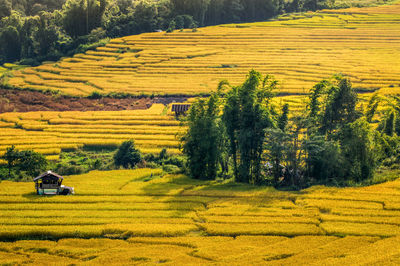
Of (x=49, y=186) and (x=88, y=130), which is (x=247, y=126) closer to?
(x=49, y=186)

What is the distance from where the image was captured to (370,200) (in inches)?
1610

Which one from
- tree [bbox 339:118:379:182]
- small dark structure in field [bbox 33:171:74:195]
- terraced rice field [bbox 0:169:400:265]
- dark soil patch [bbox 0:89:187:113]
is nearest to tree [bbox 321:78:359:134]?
tree [bbox 339:118:379:182]

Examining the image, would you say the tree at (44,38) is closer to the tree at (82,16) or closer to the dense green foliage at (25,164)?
A: the tree at (82,16)

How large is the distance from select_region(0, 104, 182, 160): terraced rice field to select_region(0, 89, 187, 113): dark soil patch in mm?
3235

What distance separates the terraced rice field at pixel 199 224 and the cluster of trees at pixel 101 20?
84.0 meters

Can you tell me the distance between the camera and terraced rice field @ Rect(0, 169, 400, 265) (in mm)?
31484

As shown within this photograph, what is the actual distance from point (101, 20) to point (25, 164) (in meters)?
89.0

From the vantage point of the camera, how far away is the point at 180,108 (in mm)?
77000

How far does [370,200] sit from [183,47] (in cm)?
8490

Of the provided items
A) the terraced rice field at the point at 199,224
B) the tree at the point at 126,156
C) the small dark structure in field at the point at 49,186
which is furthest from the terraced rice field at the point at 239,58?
the small dark structure in field at the point at 49,186

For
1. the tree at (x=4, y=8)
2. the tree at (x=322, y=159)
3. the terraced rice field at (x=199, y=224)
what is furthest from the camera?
the tree at (x=4, y=8)

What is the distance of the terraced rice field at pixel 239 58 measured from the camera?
92625 millimetres

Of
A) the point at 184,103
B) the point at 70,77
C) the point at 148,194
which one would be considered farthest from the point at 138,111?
the point at 148,194

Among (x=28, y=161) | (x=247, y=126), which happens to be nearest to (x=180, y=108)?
(x=247, y=126)
